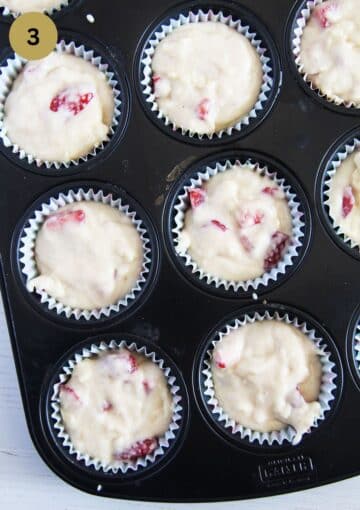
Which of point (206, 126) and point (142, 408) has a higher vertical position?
point (206, 126)

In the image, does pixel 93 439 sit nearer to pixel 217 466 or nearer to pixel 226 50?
pixel 217 466

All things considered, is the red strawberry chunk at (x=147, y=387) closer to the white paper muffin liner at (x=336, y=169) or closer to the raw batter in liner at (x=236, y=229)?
the raw batter in liner at (x=236, y=229)

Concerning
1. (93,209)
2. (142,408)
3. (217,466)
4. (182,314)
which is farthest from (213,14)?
(217,466)

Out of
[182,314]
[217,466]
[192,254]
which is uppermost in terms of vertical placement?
[192,254]

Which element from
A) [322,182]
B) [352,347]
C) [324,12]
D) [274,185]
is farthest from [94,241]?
[324,12]

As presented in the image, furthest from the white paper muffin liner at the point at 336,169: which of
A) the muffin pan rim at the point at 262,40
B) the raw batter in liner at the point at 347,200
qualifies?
the muffin pan rim at the point at 262,40

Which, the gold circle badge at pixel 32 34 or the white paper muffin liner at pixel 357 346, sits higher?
the gold circle badge at pixel 32 34
